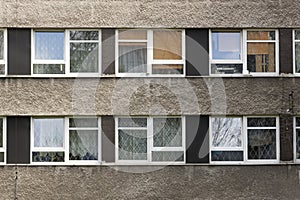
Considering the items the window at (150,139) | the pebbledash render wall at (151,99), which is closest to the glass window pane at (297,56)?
the pebbledash render wall at (151,99)

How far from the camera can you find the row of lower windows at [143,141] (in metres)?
14.5

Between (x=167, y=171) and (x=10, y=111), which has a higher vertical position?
(x=10, y=111)

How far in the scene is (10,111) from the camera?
47.0 ft

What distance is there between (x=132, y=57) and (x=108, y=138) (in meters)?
2.13

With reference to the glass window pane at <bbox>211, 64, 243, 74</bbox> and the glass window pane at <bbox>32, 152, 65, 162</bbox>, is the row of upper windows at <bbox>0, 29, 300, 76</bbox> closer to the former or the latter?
the glass window pane at <bbox>211, 64, 243, 74</bbox>

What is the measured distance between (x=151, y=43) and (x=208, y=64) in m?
1.53

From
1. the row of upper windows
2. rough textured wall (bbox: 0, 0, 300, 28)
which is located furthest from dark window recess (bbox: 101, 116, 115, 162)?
rough textured wall (bbox: 0, 0, 300, 28)

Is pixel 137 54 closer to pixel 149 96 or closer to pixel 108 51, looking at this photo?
pixel 108 51

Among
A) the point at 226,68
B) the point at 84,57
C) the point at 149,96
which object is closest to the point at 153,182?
the point at 149,96

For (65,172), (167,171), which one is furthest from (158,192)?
(65,172)

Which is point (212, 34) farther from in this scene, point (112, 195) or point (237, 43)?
point (112, 195)

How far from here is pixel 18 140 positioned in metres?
14.4

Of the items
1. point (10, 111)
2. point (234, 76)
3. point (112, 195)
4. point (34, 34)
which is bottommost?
point (112, 195)

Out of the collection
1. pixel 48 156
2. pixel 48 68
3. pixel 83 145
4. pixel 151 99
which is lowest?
pixel 48 156
